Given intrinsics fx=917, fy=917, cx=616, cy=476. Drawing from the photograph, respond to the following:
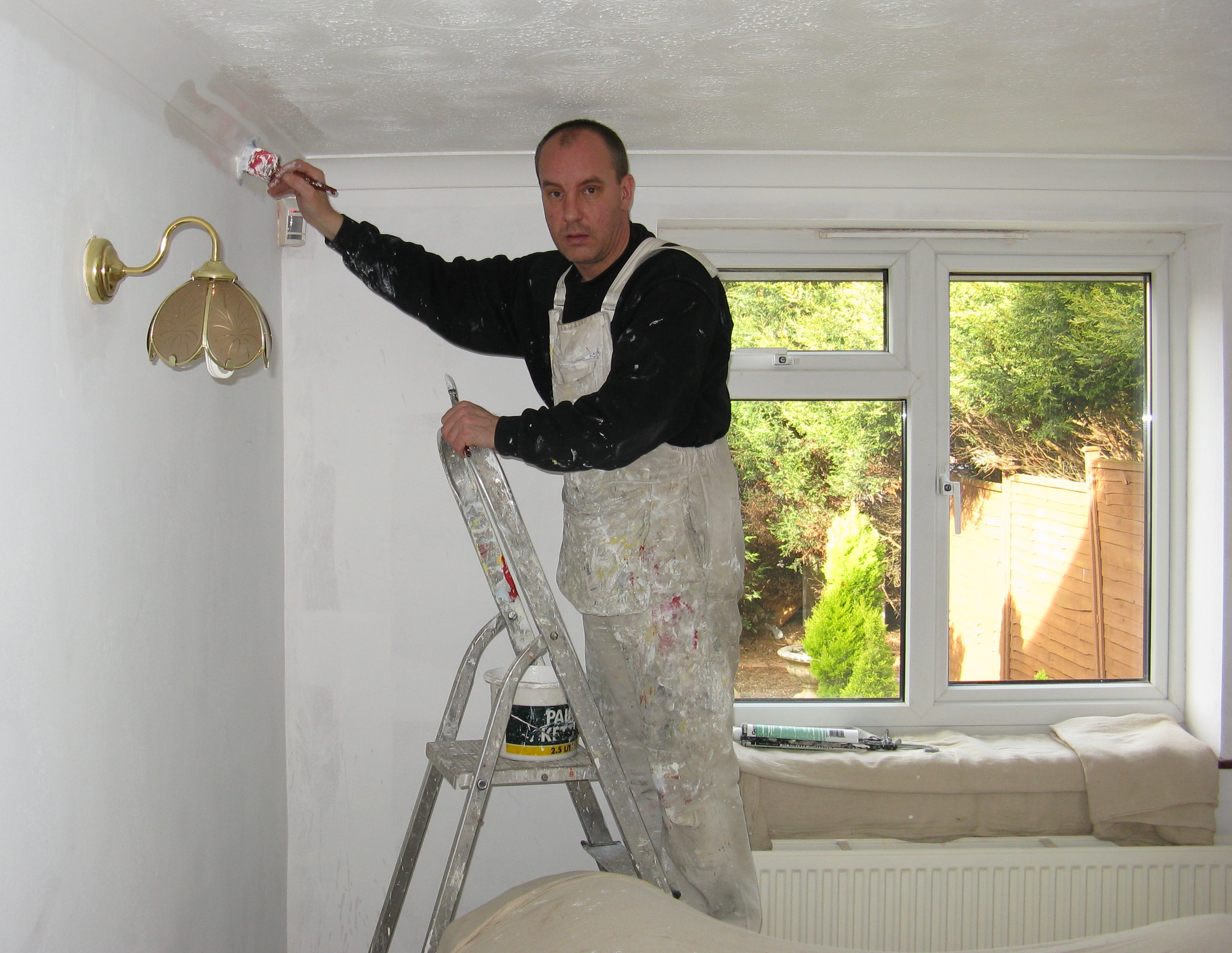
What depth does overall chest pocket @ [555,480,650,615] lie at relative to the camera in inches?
67.2

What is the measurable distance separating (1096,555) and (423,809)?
1.84 m

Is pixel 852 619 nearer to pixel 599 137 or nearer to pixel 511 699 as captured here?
pixel 511 699

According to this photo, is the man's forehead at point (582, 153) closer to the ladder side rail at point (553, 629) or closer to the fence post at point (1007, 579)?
the ladder side rail at point (553, 629)

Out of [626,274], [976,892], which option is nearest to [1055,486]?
[976,892]

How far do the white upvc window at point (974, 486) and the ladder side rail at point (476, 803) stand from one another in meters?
1.00

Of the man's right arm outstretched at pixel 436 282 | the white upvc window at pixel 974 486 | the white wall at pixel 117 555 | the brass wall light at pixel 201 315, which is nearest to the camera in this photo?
the white wall at pixel 117 555

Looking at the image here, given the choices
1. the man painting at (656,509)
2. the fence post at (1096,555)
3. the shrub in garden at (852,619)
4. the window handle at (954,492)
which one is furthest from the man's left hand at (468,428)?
the fence post at (1096,555)

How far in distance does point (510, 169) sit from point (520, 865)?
1.66m

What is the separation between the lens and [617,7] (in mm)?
1359

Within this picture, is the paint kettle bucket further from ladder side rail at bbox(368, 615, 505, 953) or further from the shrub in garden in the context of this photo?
the shrub in garden

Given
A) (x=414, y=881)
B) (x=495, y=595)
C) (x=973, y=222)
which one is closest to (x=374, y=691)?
(x=414, y=881)

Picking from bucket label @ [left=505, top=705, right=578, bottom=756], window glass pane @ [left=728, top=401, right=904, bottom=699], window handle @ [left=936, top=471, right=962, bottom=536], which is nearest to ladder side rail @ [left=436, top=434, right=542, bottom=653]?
bucket label @ [left=505, top=705, right=578, bottom=756]

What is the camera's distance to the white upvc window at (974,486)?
2.37 m

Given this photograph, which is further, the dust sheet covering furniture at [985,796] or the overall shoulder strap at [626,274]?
the dust sheet covering furniture at [985,796]
